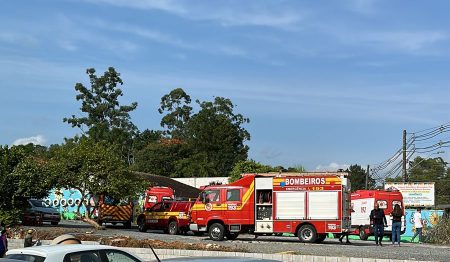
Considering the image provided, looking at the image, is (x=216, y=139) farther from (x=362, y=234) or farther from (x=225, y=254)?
(x=225, y=254)

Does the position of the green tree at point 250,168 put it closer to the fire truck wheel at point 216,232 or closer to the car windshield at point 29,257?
the fire truck wheel at point 216,232

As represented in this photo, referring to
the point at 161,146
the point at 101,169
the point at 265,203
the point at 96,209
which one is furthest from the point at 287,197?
the point at 161,146

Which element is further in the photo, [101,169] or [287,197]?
[101,169]

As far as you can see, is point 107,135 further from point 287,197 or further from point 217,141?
point 287,197

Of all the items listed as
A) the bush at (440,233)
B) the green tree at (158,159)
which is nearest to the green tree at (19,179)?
the bush at (440,233)

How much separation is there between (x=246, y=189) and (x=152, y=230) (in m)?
10.7

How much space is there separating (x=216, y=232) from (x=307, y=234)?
4012 millimetres

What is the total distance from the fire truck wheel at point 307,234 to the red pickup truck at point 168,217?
852 cm

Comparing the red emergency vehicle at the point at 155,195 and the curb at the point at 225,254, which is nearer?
the curb at the point at 225,254

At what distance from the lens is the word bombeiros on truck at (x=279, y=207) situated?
26.6m

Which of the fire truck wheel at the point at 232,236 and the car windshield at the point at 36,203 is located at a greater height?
the car windshield at the point at 36,203

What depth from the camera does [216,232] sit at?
2780cm

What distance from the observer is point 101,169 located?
113ft

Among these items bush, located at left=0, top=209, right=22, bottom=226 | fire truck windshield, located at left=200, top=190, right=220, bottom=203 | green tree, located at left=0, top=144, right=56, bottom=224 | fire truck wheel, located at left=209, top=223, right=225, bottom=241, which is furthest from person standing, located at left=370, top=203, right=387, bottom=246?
green tree, located at left=0, top=144, right=56, bottom=224
